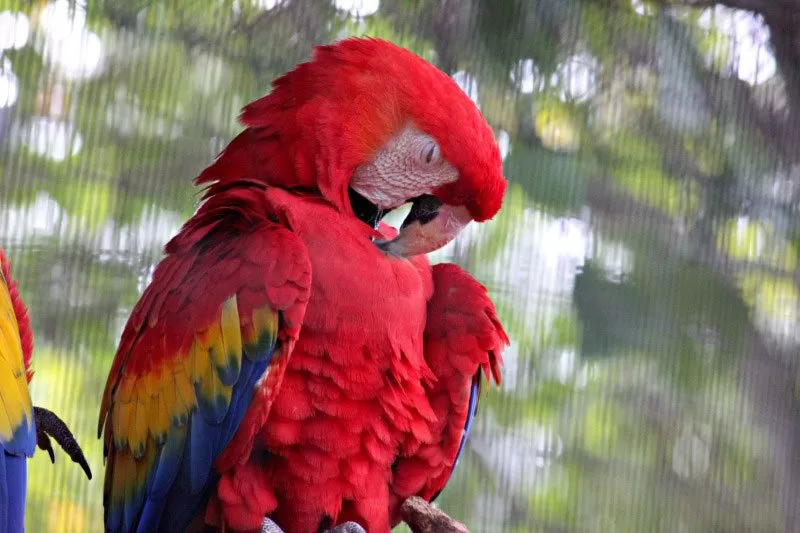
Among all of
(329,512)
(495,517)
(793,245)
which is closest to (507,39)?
(793,245)

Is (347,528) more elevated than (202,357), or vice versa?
(202,357)

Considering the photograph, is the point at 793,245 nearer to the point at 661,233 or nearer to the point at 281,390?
the point at 661,233

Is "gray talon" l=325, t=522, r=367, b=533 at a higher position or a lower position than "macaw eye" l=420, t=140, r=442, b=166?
lower

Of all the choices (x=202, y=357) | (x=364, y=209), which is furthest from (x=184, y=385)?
(x=364, y=209)

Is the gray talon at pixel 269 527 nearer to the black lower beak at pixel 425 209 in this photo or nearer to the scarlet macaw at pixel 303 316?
the scarlet macaw at pixel 303 316

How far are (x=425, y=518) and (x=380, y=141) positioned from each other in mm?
355

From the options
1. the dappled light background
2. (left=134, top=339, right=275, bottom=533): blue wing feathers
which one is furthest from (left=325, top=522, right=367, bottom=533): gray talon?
the dappled light background

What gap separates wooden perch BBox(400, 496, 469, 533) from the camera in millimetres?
788

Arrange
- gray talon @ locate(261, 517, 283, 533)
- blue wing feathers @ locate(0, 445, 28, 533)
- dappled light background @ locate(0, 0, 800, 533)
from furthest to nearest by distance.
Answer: dappled light background @ locate(0, 0, 800, 533), gray talon @ locate(261, 517, 283, 533), blue wing feathers @ locate(0, 445, 28, 533)

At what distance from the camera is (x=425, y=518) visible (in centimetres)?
81

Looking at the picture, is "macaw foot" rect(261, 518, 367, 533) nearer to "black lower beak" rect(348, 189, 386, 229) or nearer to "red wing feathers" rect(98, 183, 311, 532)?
"red wing feathers" rect(98, 183, 311, 532)

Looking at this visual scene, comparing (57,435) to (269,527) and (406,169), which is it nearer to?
(269,527)

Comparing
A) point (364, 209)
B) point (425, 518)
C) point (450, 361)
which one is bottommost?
point (425, 518)

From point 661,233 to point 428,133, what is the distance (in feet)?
2.62
